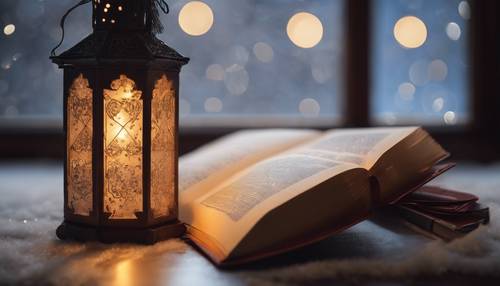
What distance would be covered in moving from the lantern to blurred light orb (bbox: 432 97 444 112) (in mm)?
1749

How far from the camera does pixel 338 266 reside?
0.72 m

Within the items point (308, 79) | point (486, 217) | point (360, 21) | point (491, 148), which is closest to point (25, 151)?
point (308, 79)

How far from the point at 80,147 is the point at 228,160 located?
42 cm

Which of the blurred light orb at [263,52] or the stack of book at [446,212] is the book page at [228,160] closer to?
the stack of book at [446,212]

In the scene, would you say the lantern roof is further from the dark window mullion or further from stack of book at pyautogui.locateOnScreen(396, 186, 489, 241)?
the dark window mullion

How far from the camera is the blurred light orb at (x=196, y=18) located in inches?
87.7

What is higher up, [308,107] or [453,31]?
[453,31]

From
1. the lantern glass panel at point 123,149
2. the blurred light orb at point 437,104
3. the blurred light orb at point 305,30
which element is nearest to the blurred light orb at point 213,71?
the blurred light orb at point 305,30

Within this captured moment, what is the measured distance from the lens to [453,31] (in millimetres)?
2391

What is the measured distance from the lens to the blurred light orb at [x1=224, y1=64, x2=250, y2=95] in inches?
90.4

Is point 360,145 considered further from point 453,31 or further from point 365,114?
point 453,31

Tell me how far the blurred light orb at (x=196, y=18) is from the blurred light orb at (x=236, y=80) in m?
0.20

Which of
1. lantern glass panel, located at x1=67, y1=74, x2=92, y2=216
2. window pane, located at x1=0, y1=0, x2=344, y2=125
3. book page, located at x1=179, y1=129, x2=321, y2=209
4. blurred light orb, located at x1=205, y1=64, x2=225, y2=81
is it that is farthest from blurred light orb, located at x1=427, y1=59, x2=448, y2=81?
lantern glass panel, located at x1=67, y1=74, x2=92, y2=216

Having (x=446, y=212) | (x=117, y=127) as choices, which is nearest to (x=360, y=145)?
(x=446, y=212)
